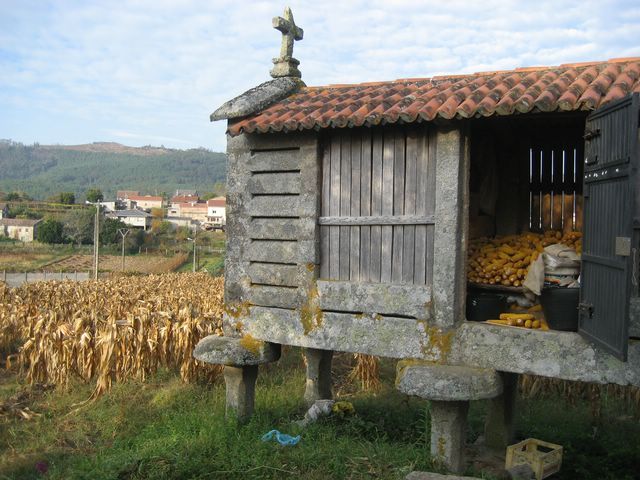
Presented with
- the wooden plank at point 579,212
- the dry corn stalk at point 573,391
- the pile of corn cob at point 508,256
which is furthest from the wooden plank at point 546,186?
the dry corn stalk at point 573,391

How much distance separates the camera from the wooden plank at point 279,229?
6.59m

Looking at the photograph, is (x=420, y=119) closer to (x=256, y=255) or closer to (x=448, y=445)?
(x=256, y=255)

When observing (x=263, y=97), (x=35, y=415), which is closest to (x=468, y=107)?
(x=263, y=97)

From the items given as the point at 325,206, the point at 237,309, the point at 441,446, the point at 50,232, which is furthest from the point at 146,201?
the point at 441,446

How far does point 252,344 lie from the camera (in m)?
6.99

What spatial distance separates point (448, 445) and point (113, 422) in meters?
4.89

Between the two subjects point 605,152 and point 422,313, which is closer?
point 605,152

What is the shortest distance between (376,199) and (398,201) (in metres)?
0.24

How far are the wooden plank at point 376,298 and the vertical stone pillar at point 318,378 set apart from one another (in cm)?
321

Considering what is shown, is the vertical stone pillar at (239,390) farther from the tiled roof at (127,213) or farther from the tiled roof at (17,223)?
the tiled roof at (127,213)

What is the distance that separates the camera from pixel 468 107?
5328 mm

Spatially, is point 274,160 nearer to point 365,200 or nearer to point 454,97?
point 365,200

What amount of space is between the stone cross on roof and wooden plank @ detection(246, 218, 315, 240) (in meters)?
1.98

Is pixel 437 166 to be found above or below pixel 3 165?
below
